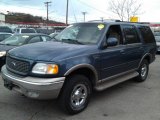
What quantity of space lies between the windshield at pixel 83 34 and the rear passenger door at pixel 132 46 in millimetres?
971

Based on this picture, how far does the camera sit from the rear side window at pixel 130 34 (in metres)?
6.27

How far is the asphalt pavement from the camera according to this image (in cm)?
464

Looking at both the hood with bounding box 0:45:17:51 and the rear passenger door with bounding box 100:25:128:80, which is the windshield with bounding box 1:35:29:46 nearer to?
the hood with bounding box 0:45:17:51

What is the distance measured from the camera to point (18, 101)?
210 inches

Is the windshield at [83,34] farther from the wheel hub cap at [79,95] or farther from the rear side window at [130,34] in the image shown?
the wheel hub cap at [79,95]

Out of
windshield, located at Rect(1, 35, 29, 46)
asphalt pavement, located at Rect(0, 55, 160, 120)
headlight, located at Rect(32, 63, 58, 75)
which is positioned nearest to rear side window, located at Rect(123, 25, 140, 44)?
asphalt pavement, located at Rect(0, 55, 160, 120)

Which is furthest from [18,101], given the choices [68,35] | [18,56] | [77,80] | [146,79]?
[146,79]

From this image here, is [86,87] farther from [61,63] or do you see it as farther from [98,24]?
[98,24]

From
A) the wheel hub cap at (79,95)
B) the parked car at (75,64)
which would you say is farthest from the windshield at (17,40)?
the wheel hub cap at (79,95)

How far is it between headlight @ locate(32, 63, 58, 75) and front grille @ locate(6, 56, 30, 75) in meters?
0.20

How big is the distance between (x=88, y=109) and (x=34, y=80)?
1479mm

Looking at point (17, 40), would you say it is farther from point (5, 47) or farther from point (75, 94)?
point (75, 94)

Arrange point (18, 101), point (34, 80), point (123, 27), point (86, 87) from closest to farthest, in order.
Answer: point (34, 80) < point (86, 87) < point (18, 101) < point (123, 27)

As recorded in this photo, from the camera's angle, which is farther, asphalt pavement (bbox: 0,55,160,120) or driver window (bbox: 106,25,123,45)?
driver window (bbox: 106,25,123,45)
